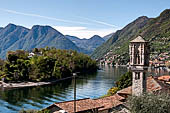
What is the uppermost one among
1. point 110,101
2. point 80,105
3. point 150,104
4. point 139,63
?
point 139,63

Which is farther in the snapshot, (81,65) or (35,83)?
(81,65)

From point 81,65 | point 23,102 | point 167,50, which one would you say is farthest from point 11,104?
point 167,50

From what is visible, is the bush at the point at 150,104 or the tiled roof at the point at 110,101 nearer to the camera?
the bush at the point at 150,104

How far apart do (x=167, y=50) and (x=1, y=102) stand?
531 ft

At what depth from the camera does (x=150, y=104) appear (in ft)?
55.3

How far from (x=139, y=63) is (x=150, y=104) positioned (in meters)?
7.21

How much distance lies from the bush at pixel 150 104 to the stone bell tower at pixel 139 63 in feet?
17.6

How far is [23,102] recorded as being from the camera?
45.6 m

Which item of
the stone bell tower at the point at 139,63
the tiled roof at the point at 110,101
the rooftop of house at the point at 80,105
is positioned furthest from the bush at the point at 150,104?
the rooftop of house at the point at 80,105

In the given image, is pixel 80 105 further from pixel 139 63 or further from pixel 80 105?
pixel 139 63

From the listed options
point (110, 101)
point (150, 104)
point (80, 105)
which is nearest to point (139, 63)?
point (150, 104)

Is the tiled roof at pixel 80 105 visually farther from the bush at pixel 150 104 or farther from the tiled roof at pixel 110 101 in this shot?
the bush at pixel 150 104

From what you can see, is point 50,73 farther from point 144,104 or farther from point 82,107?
point 144,104

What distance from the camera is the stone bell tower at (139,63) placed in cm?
2306
